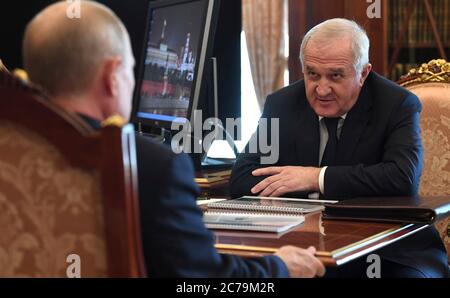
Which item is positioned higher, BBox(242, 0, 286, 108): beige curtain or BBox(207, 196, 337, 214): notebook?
BBox(242, 0, 286, 108): beige curtain

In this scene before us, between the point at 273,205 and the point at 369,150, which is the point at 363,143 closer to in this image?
the point at 369,150

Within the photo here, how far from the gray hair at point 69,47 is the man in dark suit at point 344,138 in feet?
4.41

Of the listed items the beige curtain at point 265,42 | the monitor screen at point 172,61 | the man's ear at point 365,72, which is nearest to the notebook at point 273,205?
the man's ear at point 365,72

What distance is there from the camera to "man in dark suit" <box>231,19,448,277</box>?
2627 mm

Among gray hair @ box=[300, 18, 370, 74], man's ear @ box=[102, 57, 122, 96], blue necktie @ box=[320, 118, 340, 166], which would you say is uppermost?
gray hair @ box=[300, 18, 370, 74]

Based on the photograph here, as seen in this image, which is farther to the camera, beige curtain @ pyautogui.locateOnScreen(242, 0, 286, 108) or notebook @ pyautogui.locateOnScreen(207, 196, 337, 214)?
beige curtain @ pyautogui.locateOnScreen(242, 0, 286, 108)

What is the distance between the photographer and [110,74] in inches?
56.6

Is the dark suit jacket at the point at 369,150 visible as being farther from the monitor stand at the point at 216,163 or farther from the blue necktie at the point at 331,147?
the monitor stand at the point at 216,163

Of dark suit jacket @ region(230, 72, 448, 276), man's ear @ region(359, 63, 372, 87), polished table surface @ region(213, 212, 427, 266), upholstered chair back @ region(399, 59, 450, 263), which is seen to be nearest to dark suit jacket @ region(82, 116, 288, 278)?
polished table surface @ region(213, 212, 427, 266)

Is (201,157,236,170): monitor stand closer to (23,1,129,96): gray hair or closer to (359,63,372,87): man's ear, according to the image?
(359,63,372,87): man's ear

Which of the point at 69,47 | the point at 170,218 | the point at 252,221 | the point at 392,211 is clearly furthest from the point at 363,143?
the point at 69,47

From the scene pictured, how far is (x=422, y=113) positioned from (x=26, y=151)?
204 centimetres

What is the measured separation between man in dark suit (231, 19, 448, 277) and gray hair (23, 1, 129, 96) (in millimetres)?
1345
